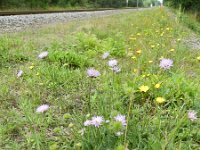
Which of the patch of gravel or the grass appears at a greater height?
the grass

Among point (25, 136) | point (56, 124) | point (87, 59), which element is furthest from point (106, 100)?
point (87, 59)

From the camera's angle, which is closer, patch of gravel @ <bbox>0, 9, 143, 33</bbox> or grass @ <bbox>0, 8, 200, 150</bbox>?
grass @ <bbox>0, 8, 200, 150</bbox>

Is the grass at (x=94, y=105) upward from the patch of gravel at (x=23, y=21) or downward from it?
upward

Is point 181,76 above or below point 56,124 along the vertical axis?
above

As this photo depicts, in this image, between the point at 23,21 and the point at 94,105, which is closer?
the point at 94,105

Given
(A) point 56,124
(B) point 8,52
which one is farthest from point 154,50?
(A) point 56,124

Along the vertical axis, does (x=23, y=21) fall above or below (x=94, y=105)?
below

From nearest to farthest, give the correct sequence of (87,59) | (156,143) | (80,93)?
(156,143), (80,93), (87,59)

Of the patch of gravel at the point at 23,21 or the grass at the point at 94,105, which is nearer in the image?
the grass at the point at 94,105

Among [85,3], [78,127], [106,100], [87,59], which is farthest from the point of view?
[85,3]

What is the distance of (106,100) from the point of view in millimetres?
2660

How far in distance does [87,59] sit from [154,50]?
980 millimetres

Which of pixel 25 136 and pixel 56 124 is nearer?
pixel 25 136

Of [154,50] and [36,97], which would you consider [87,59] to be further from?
[36,97]
